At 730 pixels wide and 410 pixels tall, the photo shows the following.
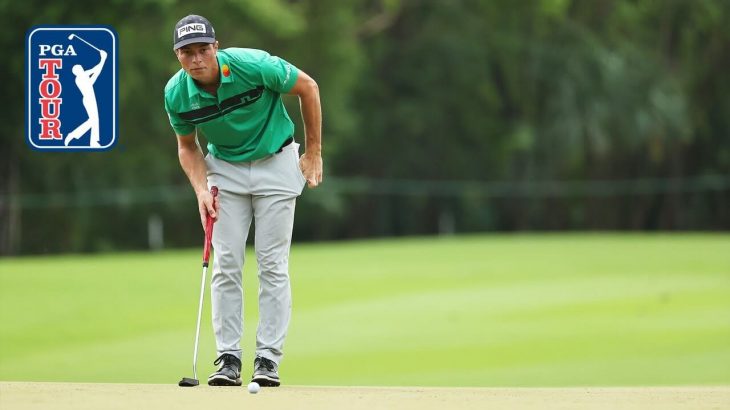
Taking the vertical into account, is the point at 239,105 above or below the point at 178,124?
above

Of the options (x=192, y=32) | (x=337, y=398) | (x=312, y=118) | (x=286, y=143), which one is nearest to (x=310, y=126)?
(x=312, y=118)

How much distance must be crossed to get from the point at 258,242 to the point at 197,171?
1.55 ft

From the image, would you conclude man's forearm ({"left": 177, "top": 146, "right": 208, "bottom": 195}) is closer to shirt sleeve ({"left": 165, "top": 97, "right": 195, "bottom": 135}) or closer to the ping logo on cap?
shirt sleeve ({"left": 165, "top": 97, "right": 195, "bottom": 135})

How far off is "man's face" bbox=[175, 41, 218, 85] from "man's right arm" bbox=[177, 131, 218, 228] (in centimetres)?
53

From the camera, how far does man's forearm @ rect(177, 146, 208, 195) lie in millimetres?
7039

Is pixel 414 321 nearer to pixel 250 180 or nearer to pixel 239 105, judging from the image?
pixel 250 180

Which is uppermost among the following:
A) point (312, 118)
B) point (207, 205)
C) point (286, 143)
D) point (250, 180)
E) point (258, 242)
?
point (312, 118)

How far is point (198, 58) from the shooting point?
662 centimetres

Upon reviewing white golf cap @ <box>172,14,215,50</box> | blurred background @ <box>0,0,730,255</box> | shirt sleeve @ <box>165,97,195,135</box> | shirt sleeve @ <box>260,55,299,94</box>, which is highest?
white golf cap @ <box>172,14,215,50</box>

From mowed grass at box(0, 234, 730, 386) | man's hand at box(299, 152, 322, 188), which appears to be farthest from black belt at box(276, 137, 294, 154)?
mowed grass at box(0, 234, 730, 386)

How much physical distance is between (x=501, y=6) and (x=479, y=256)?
17.5 metres

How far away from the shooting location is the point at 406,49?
40938 mm

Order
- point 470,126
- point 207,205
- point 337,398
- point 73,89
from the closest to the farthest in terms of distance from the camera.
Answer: point 337,398 → point 207,205 → point 73,89 → point 470,126

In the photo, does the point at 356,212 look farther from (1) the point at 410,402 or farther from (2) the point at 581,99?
Result: (1) the point at 410,402
